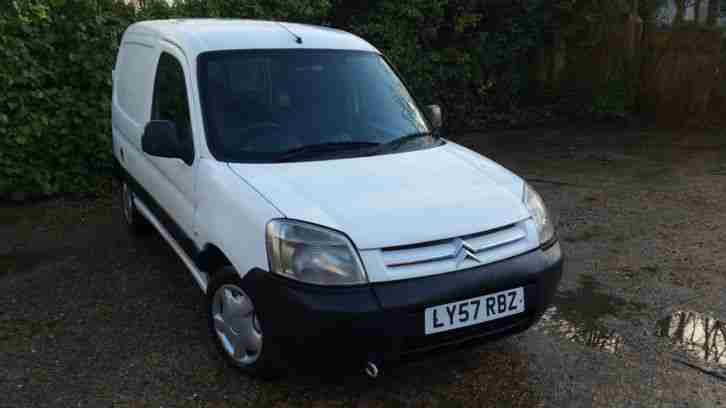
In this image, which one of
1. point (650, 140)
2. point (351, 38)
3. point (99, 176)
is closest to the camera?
point (351, 38)

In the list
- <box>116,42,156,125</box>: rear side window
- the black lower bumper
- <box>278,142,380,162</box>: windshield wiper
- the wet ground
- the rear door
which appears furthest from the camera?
<box>116,42,156,125</box>: rear side window

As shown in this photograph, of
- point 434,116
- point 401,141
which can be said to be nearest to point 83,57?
point 434,116

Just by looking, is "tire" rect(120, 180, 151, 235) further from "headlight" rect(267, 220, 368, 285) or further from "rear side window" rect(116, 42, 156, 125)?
"headlight" rect(267, 220, 368, 285)

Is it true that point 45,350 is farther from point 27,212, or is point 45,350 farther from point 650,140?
point 650,140

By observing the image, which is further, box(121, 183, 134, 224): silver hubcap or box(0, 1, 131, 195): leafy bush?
box(0, 1, 131, 195): leafy bush

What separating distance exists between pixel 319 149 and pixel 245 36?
0.98 metres

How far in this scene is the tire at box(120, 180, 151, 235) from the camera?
529cm

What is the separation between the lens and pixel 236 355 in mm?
3232

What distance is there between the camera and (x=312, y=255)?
9.05ft

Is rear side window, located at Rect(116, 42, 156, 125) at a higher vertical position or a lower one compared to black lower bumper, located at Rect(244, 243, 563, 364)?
higher

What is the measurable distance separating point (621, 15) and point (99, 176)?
311 inches

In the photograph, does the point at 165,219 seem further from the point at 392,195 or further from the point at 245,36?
the point at 392,195

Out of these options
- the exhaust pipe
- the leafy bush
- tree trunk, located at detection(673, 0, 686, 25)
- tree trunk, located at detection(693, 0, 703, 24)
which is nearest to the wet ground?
the exhaust pipe

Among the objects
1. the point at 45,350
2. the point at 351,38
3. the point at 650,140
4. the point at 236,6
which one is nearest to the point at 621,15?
the point at 650,140
